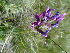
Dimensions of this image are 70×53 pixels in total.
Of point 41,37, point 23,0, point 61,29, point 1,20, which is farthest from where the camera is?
point 61,29

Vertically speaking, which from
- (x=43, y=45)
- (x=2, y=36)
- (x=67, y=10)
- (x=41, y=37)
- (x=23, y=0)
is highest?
(x=23, y=0)

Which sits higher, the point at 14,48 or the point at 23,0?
the point at 23,0

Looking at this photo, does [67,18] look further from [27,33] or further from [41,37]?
[27,33]

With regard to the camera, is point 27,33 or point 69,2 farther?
point 69,2

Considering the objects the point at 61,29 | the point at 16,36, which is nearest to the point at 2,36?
the point at 16,36

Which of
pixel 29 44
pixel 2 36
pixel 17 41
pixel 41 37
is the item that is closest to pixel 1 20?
pixel 2 36

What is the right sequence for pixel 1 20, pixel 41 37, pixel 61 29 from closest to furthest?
1. pixel 1 20
2. pixel 41 37
3. pixel 61 29

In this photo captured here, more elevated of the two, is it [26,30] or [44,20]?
[44,20]

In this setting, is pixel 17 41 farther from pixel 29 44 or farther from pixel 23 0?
pixel 23 0
